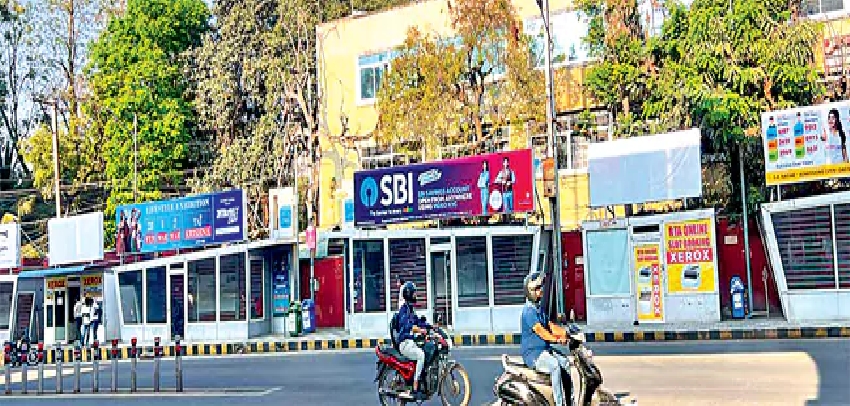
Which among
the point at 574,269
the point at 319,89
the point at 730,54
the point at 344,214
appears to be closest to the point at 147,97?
the point at 319,89

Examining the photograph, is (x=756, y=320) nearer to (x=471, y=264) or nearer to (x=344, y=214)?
(x=471, y=264)

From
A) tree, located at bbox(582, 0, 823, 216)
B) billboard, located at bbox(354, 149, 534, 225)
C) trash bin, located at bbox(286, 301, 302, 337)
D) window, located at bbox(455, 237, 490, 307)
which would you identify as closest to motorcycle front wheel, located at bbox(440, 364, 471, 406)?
billboard, located at bbox(354, 149, 534, 225)

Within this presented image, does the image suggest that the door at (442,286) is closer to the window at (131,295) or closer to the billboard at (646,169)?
the billboard at (646,169)

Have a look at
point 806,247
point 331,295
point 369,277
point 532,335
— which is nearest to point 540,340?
point 532,335

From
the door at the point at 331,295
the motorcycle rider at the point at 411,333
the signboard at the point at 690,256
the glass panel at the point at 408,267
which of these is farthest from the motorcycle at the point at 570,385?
the door at the point at 331,295

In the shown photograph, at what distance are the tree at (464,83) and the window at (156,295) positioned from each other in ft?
28.6

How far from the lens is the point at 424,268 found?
2903cm

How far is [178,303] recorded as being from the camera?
32094mm

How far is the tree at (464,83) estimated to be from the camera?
3259 centimetres

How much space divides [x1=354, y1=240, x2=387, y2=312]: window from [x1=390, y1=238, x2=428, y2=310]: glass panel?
1.08 ft

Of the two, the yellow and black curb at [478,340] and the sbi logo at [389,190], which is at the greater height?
the sbi logo at [389,190]

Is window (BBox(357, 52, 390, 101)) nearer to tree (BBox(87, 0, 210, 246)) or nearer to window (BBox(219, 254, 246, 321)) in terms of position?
window (BBox(219, 254, 246, 321))

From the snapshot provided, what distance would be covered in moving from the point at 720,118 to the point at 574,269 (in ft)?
21.1

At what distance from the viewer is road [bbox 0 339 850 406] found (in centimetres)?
1346
